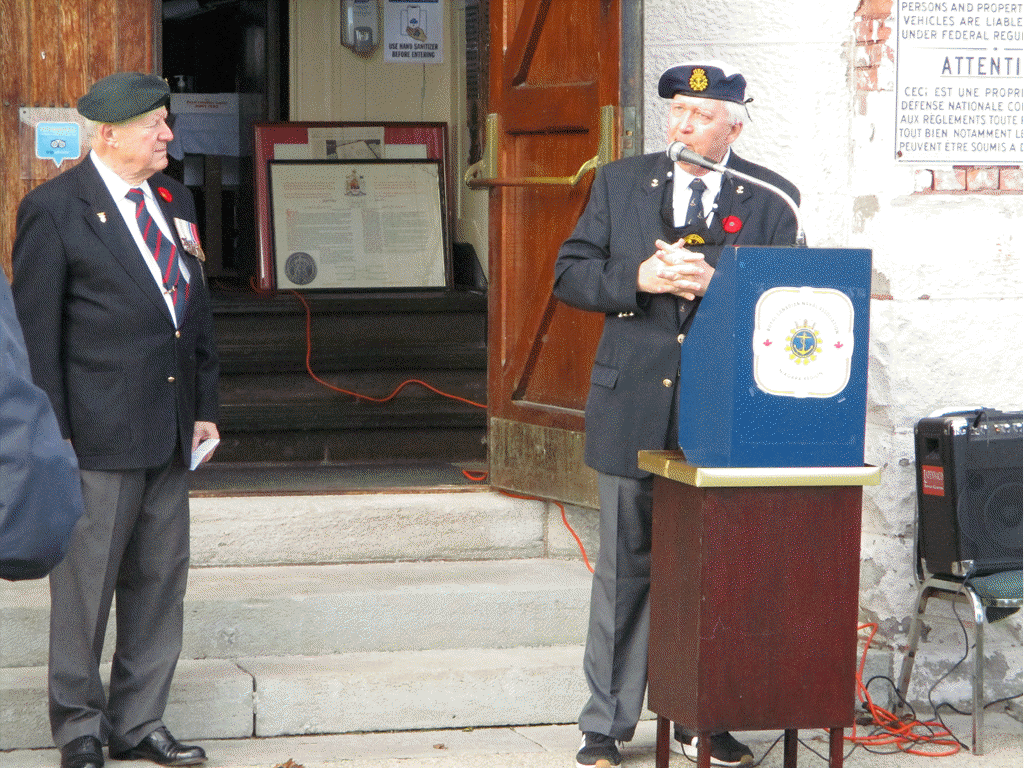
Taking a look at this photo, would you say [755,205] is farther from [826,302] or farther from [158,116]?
[158,116]

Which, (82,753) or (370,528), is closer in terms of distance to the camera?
(82,753)

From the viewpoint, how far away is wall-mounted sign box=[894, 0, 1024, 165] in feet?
14.8

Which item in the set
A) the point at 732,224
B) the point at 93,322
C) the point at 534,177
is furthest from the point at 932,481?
the point at 93,322

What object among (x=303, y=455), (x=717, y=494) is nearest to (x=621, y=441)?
(x=717, y=494)

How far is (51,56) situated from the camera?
4809 millimetres

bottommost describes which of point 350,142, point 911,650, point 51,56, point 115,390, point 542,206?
point 911,650

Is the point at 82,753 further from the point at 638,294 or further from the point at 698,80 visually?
the point at 698,80

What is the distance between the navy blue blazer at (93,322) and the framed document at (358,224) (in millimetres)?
3705

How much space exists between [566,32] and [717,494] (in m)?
2.19

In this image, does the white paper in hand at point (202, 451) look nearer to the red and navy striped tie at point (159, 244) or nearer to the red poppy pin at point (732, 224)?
the red and navy striped tie at point (159, 244)

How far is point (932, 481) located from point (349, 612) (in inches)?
69.8

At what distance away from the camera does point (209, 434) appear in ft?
13.2

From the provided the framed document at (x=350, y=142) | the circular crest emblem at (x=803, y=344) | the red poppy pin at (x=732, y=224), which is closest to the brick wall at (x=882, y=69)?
the red poppy pin at (x=732, y=224)

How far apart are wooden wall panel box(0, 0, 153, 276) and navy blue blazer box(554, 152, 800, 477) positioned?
1808mm
